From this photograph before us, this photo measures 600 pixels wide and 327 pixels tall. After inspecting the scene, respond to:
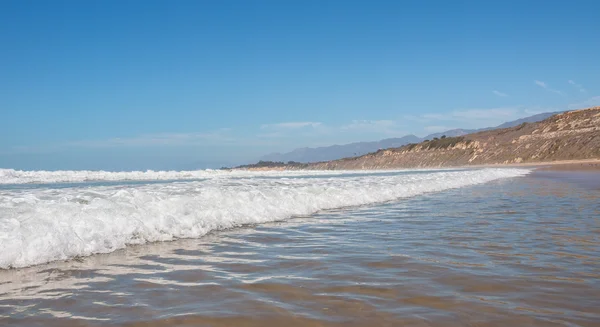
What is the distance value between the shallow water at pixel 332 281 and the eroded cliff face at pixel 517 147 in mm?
52789

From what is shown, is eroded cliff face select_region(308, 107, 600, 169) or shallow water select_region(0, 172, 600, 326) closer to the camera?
shallow water select_region(0, 172, 600, 326)

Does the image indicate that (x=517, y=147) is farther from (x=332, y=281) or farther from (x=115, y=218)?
(x=332, y=281)

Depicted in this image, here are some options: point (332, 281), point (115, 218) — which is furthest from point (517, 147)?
point (332, 281)

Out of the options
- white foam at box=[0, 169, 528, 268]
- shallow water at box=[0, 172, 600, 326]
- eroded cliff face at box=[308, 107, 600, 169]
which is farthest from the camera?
eroded cliff face at box=[308, 107, 600, 169]

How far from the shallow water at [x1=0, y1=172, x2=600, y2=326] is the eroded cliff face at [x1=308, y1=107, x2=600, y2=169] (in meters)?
52.8

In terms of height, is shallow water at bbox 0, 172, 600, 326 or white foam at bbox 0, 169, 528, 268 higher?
white foam at bbox 0, 169, 528, 268

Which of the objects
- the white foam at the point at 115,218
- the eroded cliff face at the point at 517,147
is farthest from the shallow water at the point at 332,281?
the eroded cliff face at the point at 517,147

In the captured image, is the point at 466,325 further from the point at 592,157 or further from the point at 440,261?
the point at 592,157

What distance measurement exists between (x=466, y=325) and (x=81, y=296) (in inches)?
112

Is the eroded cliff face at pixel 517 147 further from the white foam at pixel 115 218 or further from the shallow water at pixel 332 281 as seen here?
the shallow water at pixel 332 281

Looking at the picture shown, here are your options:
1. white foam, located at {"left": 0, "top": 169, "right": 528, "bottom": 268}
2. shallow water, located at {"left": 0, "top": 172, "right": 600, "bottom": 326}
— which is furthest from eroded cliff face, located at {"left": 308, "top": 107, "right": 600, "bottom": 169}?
shallow water, located at {"left": 0, "top": 172, "right": 600, "bottom": 326}

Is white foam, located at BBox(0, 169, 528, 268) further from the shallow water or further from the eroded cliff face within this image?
the eroded cliff face

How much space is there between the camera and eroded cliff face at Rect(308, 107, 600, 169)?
54656 mm

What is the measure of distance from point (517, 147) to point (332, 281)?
71111 mm
